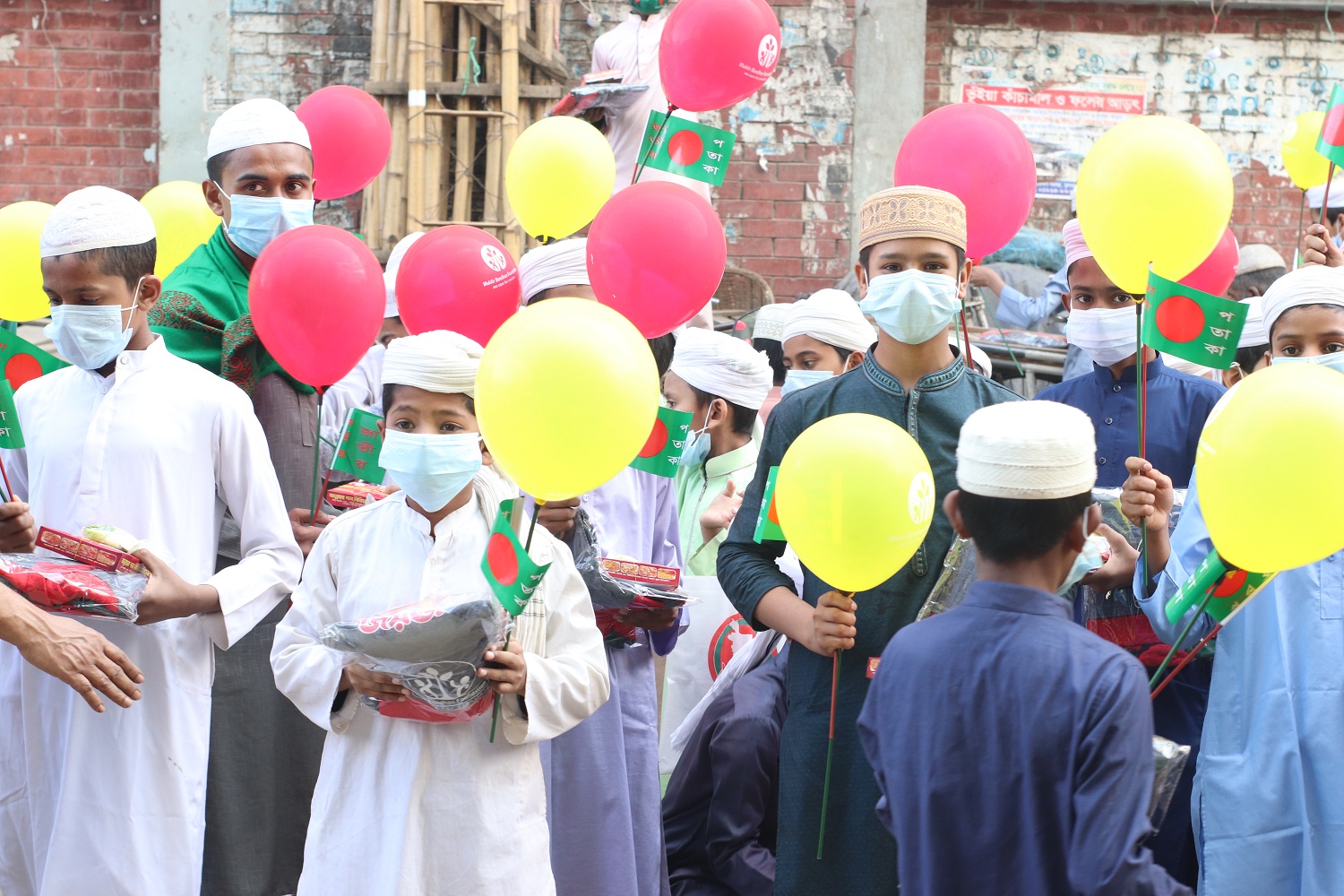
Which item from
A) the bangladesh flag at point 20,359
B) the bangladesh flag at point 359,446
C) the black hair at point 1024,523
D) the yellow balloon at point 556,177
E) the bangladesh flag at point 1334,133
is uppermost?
the bangladesh flag at point 1334,133

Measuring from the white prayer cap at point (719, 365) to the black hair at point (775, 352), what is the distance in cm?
123

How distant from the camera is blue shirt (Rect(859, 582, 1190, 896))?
1.89m

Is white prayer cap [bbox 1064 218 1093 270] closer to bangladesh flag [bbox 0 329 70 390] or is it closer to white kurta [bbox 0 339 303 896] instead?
white kurta [bbox 0 339 303 896]

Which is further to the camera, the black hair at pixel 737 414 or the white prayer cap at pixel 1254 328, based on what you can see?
the black hair at pixel 737 414

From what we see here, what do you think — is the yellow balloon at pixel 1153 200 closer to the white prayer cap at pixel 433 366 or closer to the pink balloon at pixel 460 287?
the white prayer cap at pixel 433 366

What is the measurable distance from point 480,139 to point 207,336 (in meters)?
4.10

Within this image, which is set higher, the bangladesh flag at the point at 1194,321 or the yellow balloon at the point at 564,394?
the bangladesh flag at the point at 1194,321

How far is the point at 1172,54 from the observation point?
321 inches

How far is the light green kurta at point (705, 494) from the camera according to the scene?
4266 millimetres

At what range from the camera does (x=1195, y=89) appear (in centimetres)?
816

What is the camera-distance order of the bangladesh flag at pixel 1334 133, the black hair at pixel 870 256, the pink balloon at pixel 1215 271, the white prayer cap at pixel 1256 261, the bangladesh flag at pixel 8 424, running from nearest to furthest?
the black hair at pixel 870 256, the bangladesh flag at pixel 8 424, the pink balloon at pixel 1215 271, the bangladesh flag at pixel 1334 133, the white prayer cap at pixel 1256 261

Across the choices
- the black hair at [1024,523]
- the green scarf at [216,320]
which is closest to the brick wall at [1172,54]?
the green scarf at [216,320]

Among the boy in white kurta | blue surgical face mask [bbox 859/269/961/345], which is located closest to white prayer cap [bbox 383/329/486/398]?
the boy in white kurta

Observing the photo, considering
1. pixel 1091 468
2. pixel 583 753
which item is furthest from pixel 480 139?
pixel 1091 468
